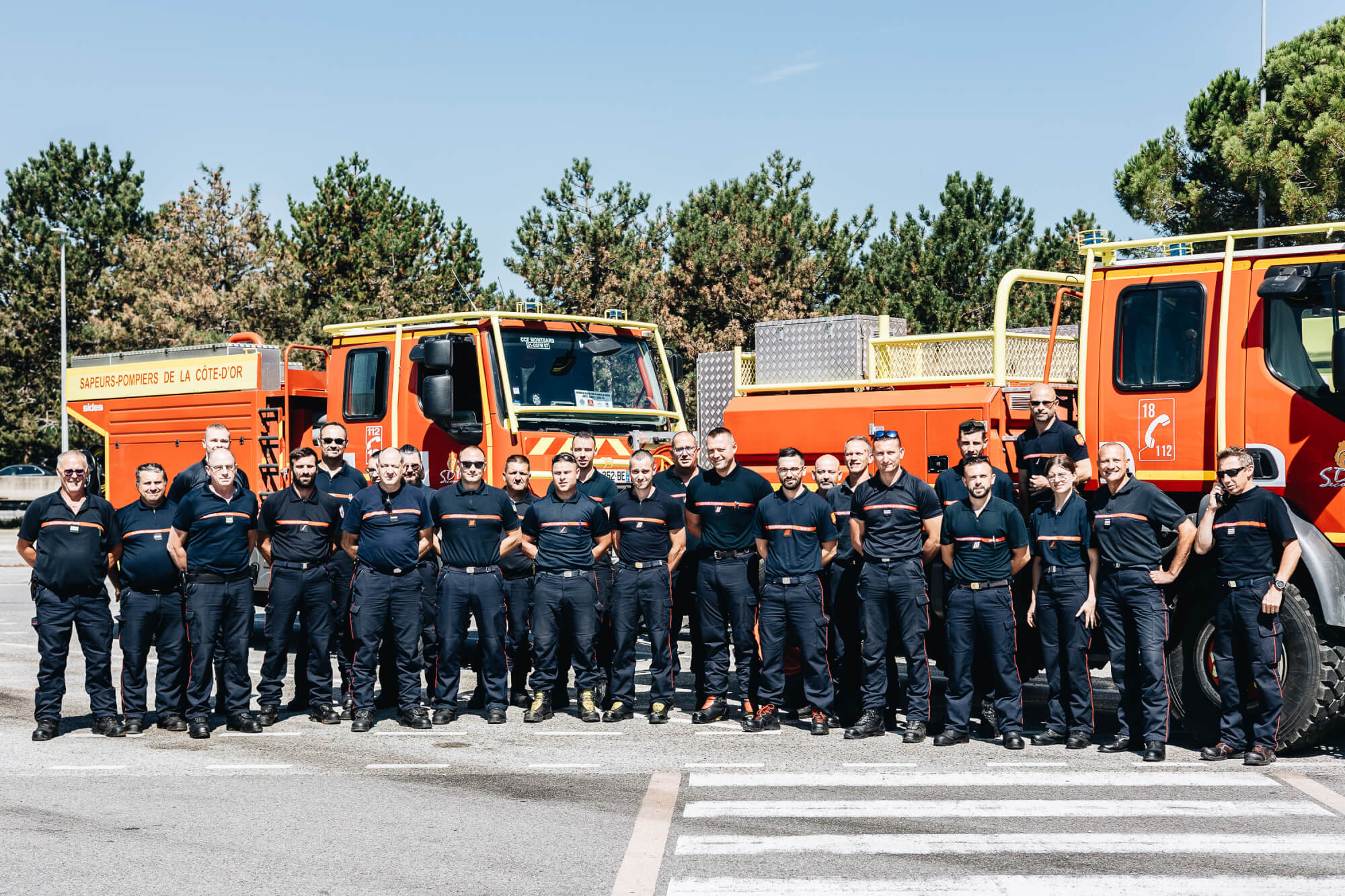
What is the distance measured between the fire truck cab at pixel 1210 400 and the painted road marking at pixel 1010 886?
9.77 feet

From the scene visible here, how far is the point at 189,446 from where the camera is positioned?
579 inches

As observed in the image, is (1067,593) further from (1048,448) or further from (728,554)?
(728,554)

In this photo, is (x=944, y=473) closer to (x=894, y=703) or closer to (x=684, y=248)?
(x=894, y=703)

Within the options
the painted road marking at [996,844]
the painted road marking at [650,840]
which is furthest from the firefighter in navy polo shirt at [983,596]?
the painted road marking at [996,844]

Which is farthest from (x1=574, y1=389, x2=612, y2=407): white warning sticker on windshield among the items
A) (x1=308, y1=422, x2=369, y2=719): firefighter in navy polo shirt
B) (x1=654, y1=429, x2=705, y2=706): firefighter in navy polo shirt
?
(x1=308, y1=422, x2=369, y2=719): firefighter in navy polo shirt

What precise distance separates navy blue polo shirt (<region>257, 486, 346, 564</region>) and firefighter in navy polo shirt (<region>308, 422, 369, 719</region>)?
6.8 inches

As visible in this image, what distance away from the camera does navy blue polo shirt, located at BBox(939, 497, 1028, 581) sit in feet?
31.0

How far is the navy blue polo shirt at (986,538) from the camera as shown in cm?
945

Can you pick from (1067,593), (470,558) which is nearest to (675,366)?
(470,558)

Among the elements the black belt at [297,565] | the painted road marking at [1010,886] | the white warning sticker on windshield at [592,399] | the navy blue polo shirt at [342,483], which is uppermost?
the white warning sticker on windshield at [592,399]

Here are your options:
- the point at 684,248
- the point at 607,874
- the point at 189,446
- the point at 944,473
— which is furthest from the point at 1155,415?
the point at 684,248

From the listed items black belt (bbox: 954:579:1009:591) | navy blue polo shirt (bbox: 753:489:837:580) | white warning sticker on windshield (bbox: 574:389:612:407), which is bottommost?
black belt (bbox: 954:579:1009:591)

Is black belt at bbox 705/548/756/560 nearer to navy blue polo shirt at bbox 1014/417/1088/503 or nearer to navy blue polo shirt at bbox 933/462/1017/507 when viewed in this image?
navy blue polo shirt at bbox 933/462/1017/507

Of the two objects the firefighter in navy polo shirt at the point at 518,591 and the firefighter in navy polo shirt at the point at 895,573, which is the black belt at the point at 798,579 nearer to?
the firefighter in navy polo shirt at the point at 895,573
